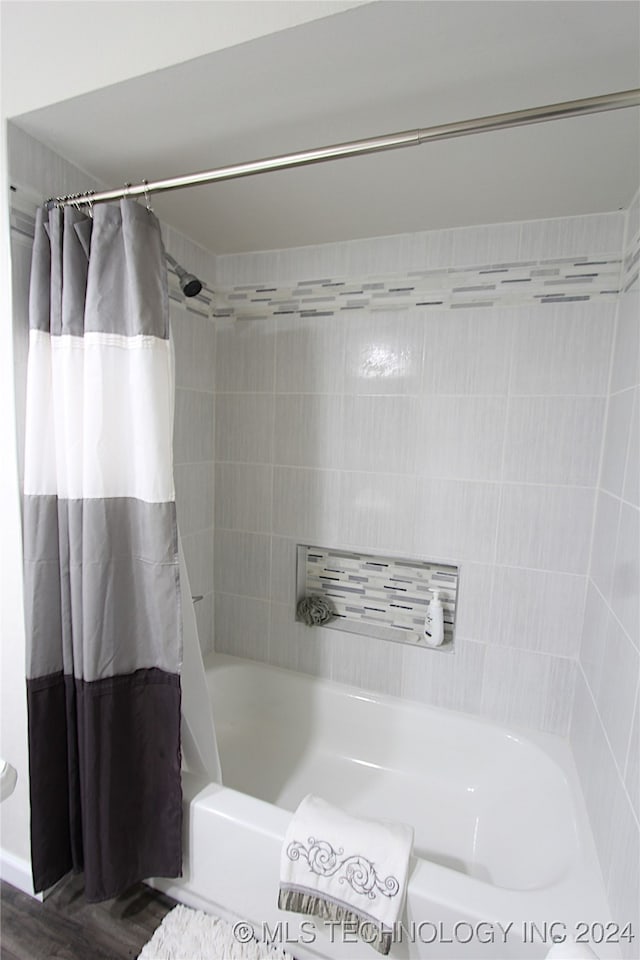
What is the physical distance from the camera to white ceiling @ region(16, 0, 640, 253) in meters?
0.82

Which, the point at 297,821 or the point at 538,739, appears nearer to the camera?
the point at 297,821

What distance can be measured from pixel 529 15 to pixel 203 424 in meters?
1.61

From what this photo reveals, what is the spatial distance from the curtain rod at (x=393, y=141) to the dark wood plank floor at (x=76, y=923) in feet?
6.62

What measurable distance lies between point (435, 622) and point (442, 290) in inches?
49.9

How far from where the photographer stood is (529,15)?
782 mm

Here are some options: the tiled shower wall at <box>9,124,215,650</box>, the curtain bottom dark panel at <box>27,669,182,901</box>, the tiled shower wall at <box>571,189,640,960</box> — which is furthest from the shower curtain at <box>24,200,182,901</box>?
the tiled shower wall at <box>571,189,640,960</box>

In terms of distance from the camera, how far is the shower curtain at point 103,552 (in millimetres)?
1141

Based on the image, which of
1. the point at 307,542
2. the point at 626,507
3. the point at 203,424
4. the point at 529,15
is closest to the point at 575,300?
the point at 626,507

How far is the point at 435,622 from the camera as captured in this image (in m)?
1.74

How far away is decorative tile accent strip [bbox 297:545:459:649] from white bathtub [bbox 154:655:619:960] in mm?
286

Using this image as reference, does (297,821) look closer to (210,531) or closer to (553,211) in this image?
(210,531)

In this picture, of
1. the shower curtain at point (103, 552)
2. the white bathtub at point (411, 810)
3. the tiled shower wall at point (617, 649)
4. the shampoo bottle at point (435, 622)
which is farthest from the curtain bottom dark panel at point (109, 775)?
the tiled shower wall at point (617, 649)

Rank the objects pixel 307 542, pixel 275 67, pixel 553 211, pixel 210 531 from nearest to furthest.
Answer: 1. pixel 275 67
2. pixel 553 211
3. pixel 307 542
4. pixel 210 531

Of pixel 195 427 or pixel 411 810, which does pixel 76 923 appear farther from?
pixel 195 427
